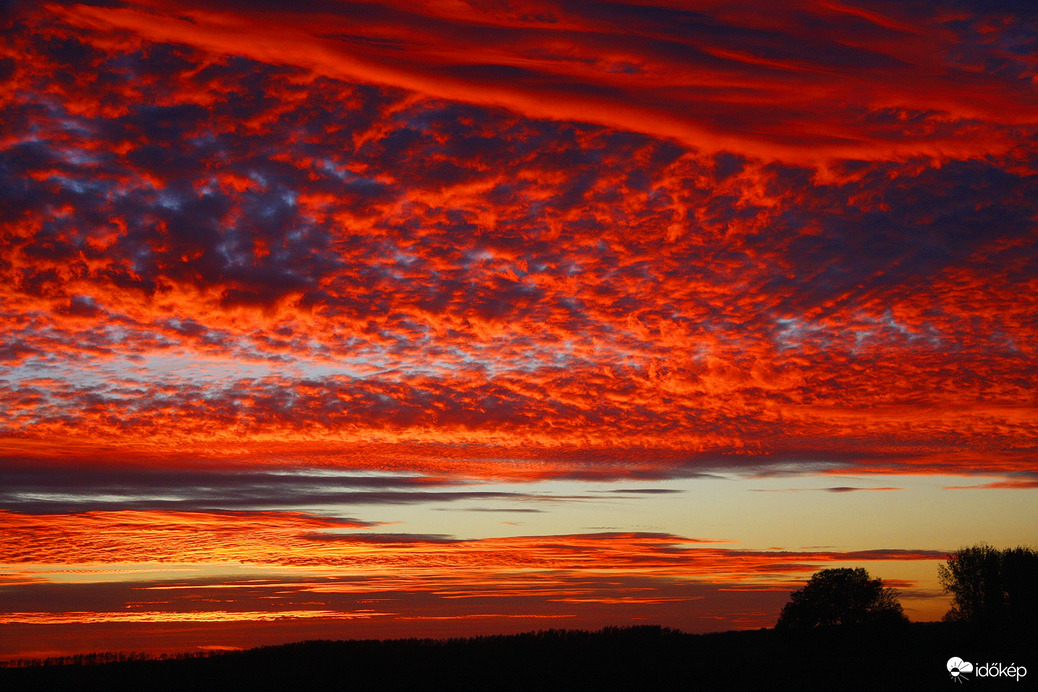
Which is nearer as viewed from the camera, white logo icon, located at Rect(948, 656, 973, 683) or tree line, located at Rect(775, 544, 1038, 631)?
white logo icon, located at Rect(948, 656, 973, 683)

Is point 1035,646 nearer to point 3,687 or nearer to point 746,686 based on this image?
point 746,686

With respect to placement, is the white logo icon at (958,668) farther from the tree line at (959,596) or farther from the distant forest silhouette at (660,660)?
the tree line at (959,596)

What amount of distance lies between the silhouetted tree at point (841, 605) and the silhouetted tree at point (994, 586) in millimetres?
21380

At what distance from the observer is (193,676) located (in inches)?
2571

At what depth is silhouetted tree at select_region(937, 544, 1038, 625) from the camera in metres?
106

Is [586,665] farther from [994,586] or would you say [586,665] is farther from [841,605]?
[994,586]

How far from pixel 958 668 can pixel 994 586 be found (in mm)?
72229

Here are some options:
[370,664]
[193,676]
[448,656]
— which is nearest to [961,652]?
[448,656]

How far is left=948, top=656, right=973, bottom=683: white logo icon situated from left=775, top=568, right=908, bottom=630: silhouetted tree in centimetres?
2404

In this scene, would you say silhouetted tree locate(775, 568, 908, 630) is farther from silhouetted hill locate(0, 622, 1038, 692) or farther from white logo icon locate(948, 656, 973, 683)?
white logo icon locate(948, 656, 973, 683)

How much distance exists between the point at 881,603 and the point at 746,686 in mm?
44839

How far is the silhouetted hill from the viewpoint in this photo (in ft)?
184

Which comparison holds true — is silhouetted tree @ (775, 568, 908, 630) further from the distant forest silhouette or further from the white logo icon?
the white logo icon

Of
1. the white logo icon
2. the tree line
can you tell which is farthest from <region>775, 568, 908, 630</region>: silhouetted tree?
the white logo icon
